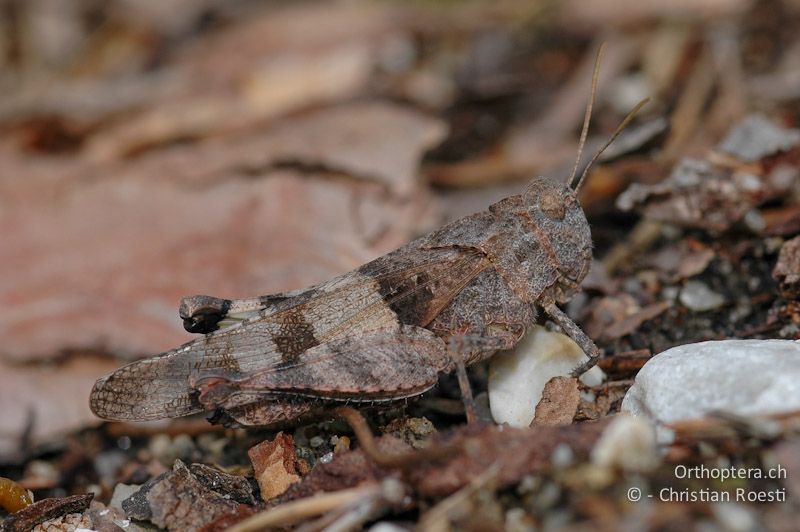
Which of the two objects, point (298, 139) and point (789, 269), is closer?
point (789, 269)

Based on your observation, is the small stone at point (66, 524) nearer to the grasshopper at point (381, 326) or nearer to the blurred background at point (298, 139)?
the grasshopper at point (381, 326)

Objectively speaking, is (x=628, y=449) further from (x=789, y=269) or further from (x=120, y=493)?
(x=120, y=493)

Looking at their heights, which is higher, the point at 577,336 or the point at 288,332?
the point at 288,332

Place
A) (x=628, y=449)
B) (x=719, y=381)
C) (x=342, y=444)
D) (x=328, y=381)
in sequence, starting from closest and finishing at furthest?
(x=628, y=449) < (x=719, y=381) < (x=328, y=381) < (x=342, y=444)

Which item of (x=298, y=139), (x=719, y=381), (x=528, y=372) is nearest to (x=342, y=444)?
(x=528, y=372)

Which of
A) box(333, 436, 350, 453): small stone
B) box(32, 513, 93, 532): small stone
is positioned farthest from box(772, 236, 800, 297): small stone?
box(32, 513, 93, 532): small stone

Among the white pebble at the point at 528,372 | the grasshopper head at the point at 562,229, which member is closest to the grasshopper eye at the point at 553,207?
the grasshopper head at the point at 562,229

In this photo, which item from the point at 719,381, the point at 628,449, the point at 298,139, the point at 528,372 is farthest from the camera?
the point at 298,139

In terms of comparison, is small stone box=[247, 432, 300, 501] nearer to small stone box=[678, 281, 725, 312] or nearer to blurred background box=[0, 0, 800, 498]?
blurred background box=[0, 0, 800, 498]
